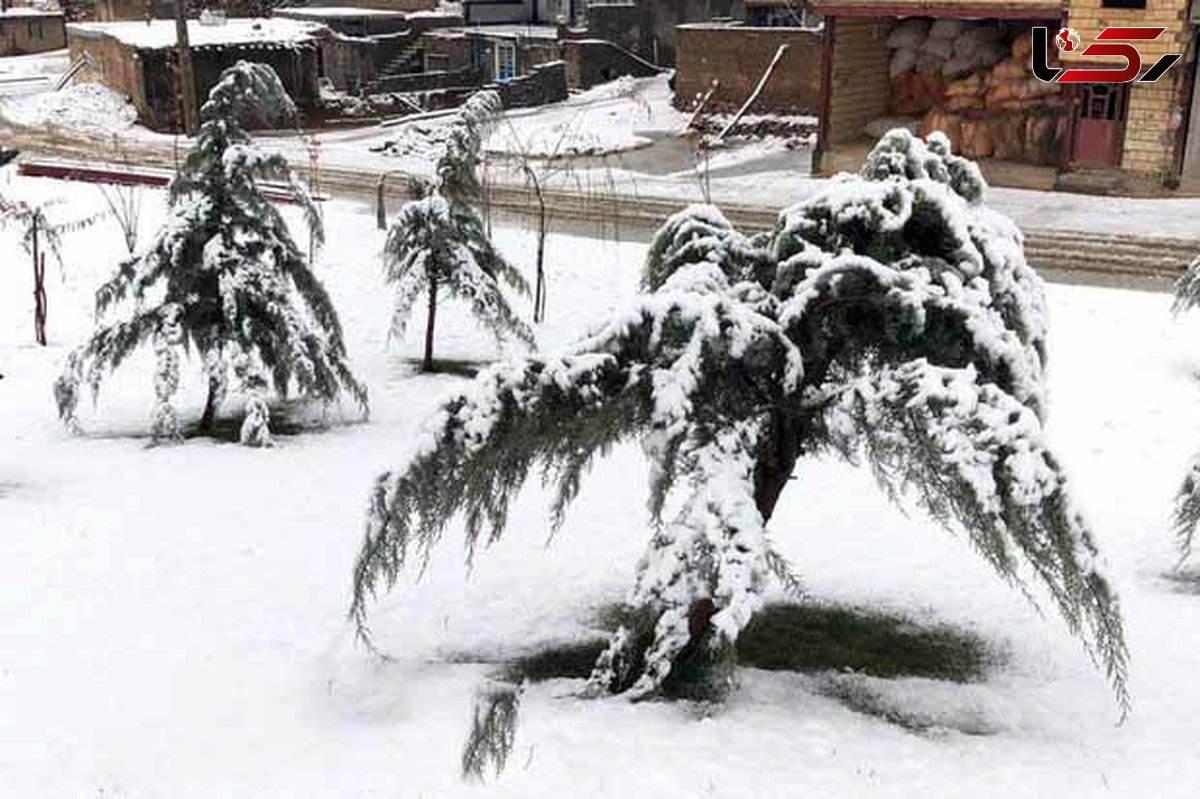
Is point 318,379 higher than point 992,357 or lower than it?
lower

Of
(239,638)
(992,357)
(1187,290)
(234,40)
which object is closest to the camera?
(992,357)

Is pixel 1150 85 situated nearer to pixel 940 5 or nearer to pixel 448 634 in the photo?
pixel 940 5

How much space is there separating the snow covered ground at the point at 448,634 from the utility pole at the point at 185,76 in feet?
68.0

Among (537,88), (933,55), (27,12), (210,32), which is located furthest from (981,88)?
(27,12)

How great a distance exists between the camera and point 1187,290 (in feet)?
47.1

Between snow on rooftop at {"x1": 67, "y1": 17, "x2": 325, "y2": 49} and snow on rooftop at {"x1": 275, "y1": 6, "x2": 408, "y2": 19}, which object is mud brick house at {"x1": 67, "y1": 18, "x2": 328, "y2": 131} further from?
snow on rooftop at {"x1": 275, "y1": 6, "x2": 408, "y2": 19}

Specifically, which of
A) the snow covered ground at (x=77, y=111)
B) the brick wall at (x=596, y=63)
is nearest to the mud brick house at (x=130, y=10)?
the snow covered ground at (x=77, y=111)

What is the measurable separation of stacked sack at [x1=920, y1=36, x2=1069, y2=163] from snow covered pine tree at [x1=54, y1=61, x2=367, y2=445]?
20.6 meters

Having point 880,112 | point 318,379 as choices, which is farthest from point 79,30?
point 318,379

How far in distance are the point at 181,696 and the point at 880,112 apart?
27.9m

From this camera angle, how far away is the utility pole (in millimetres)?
32562

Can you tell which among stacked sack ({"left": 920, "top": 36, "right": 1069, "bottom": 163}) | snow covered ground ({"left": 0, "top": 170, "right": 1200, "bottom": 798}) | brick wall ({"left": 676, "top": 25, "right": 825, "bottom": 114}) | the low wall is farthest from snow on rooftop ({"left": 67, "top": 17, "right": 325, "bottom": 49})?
snow covered ground ({"left": 0, "top": 170, "right": 1200, "bottom": 798})

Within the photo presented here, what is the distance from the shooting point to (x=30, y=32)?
56.6 metres

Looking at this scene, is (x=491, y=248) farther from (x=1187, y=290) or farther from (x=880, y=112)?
(x=880, y=112)
